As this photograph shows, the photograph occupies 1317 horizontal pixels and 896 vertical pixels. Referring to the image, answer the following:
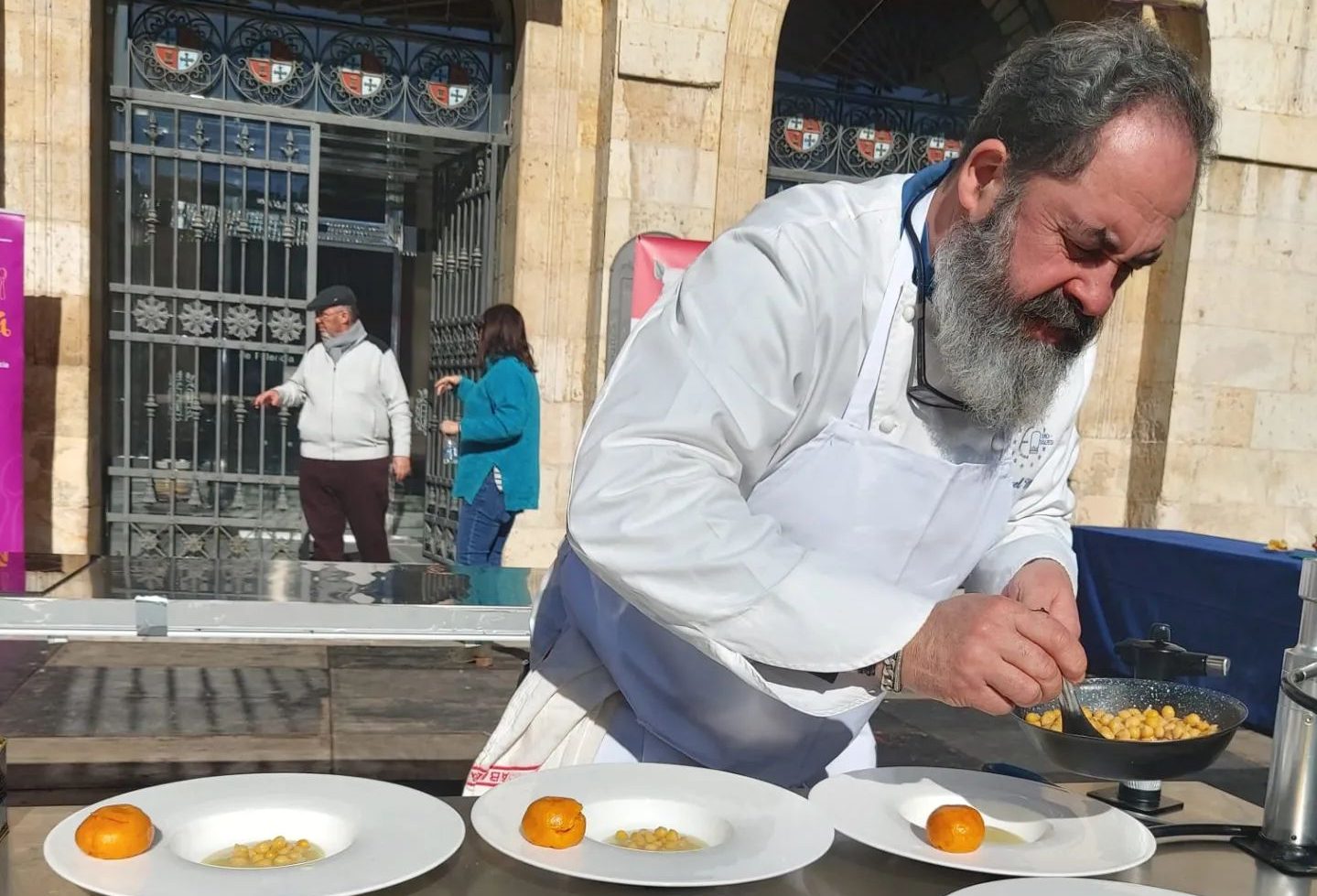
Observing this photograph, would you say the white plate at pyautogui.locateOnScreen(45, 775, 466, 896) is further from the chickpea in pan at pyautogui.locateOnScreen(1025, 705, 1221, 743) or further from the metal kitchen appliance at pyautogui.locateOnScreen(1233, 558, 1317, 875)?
the metal kitchen appliance at pyautogui.locateOnScreen(1233, 558, 1317, 875)

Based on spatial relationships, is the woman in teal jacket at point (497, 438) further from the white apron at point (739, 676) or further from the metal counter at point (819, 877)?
the metal counter at point (819, 877)

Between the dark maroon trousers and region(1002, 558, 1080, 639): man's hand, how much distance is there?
437cm

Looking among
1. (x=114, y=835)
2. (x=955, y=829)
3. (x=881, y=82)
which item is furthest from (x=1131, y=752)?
(x=881, y=82)

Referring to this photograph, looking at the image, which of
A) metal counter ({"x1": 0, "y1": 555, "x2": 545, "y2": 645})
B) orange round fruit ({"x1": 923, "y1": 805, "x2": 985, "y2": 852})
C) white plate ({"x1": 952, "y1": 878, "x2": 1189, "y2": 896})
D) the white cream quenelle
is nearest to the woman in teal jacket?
metal counter ({"x1": 0, "y1": 555, "x2": 545, "y2": 645})

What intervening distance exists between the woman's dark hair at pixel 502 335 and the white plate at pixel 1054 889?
4269mm

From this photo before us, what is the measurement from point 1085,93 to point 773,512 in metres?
0.61

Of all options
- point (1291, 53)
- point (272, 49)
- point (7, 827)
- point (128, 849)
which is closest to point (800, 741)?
point (128, 849)

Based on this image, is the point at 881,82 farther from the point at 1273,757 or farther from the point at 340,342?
the point at 1273,757

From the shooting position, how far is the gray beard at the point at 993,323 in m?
1.24

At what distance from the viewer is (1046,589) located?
4.46ft

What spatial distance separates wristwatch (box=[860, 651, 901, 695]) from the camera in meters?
1.10

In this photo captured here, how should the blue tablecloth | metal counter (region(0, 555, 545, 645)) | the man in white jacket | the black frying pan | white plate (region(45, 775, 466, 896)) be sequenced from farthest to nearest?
the man in white jacket, the blue tablecloth, metal counter (region(0, 555, 545, 645)), the black frying pan, white plate (region(45, 775, 466, 896))

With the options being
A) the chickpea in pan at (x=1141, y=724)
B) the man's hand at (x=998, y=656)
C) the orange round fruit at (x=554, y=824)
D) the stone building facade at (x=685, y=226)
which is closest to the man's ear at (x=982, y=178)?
the man's hand at (x=998, y=656)

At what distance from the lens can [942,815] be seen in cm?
109
